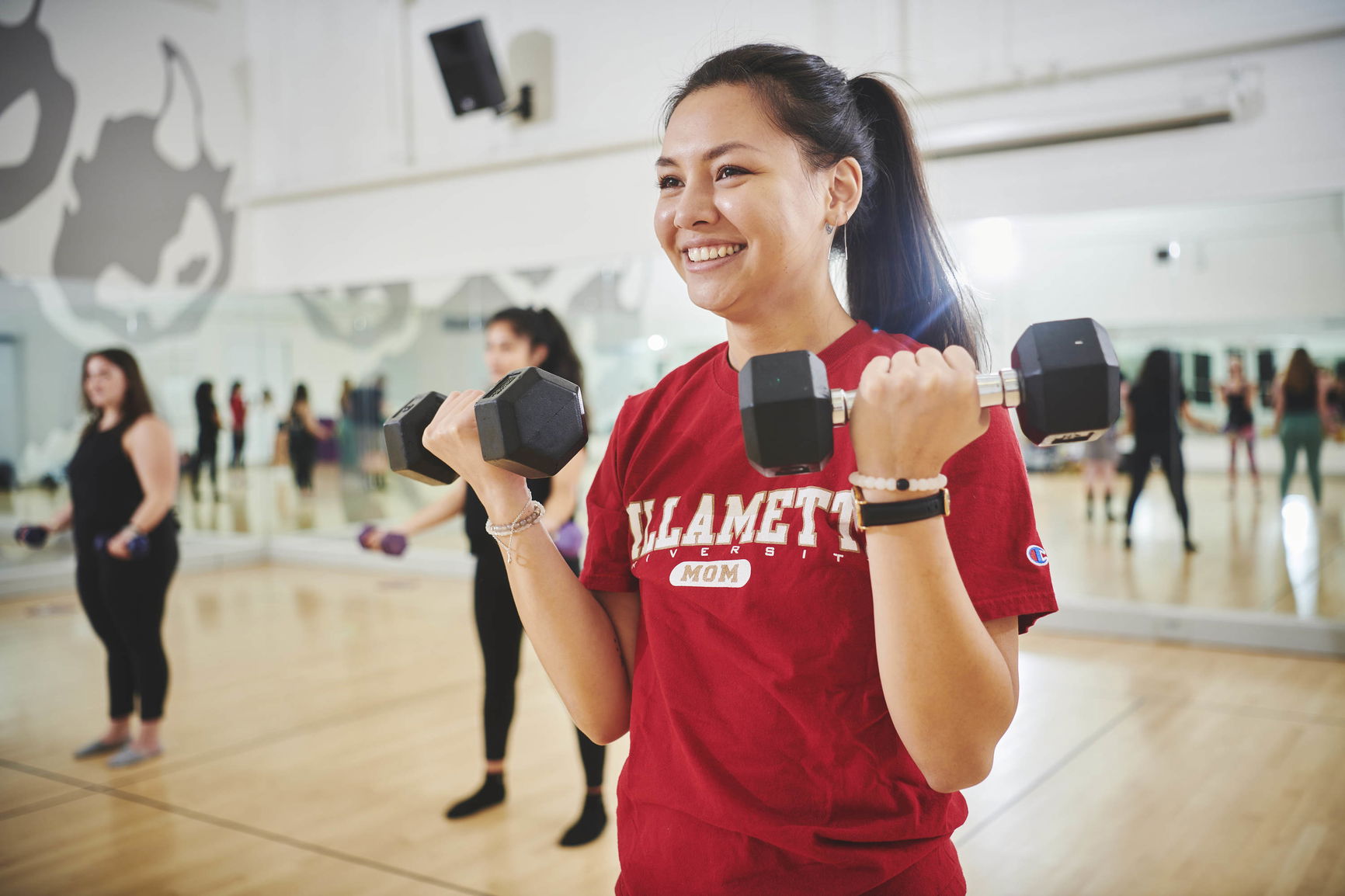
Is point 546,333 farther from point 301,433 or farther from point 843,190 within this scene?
point 301,433

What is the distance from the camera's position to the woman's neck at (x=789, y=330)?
1054 mm

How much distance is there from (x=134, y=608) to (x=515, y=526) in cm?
305

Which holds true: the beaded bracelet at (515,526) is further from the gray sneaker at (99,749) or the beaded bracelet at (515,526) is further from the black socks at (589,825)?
the gray sneaker at (99,749)

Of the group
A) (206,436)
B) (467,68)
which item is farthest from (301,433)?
(467,68)

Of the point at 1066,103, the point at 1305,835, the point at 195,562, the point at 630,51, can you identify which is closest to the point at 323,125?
the point at 630,51

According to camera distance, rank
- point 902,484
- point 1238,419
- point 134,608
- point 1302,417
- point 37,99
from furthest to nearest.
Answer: point 37,99 → point 1238,419 → point 1302,417 → point 134,608 → point 902,484

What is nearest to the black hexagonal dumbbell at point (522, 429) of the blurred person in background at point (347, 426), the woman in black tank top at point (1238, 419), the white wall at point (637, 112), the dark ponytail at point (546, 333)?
the dark ponytail at point (546, 333)

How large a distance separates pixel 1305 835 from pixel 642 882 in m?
2.61

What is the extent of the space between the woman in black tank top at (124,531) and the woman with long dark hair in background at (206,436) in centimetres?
434

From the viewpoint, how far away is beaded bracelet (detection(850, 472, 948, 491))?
795mm

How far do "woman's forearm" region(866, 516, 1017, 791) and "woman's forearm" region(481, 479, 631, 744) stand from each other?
14.2 inches

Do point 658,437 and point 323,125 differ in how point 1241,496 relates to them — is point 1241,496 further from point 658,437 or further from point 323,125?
point 323,125

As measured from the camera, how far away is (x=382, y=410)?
8.18m

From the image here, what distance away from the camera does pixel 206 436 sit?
792 cm
